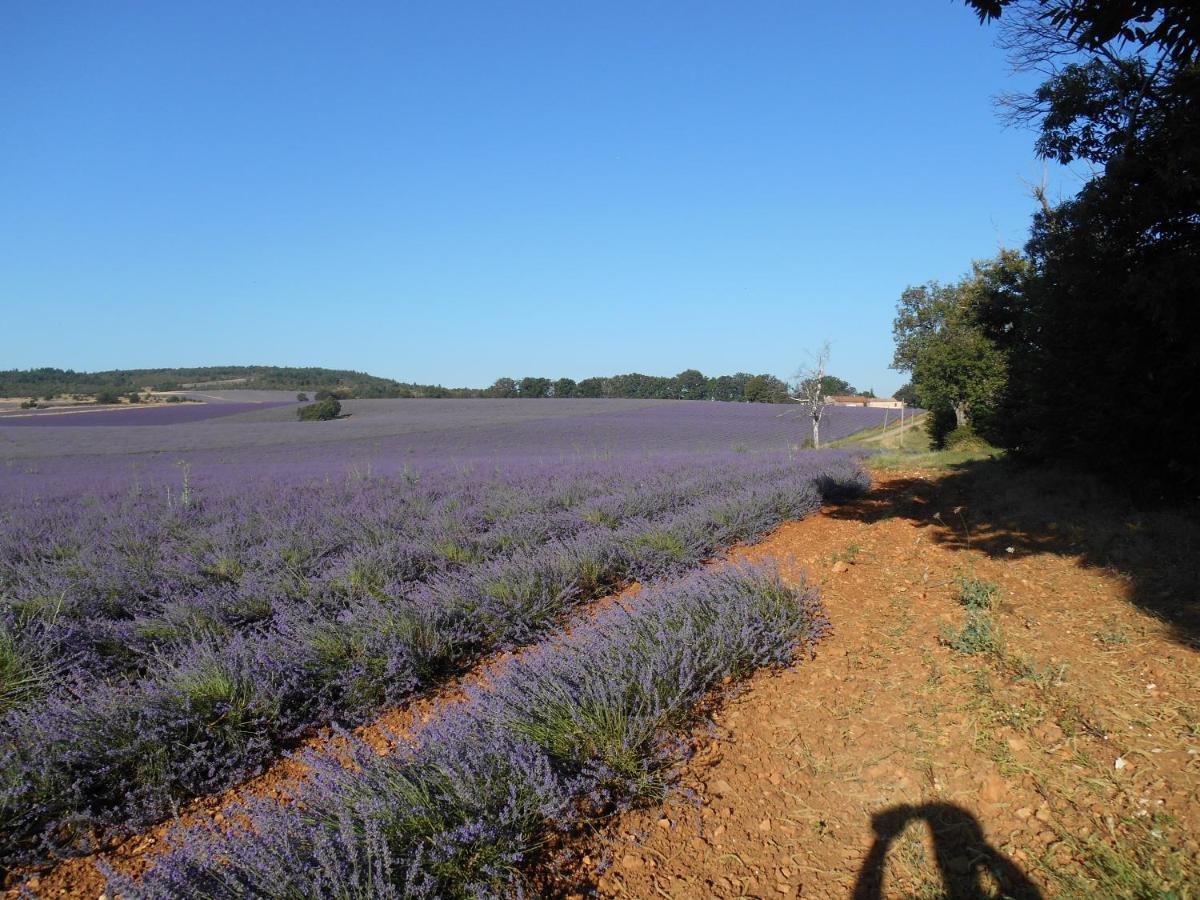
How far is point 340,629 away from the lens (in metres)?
3.64

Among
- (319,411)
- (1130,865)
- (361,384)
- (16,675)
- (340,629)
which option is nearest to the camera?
(1130,865)

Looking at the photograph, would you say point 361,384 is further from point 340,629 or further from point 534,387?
point 340,629

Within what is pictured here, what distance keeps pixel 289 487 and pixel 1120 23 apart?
35.7 ft

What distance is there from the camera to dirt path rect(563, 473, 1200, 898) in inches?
74.7

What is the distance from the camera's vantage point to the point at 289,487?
9.82 metres

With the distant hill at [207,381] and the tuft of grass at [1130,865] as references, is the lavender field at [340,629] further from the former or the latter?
the distant hill at [207,381]

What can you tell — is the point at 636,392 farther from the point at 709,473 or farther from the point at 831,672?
the point at 831,672

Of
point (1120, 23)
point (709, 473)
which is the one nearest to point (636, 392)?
point (709, 473)

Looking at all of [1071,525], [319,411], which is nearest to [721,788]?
[1071,525]

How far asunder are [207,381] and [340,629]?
7212 cm

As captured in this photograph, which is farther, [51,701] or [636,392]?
[636,392]

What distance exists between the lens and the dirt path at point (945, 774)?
6.23ft

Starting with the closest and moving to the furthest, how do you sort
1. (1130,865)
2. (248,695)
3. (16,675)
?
1. (1130,865)
2. (248,695)
3. (16,675)

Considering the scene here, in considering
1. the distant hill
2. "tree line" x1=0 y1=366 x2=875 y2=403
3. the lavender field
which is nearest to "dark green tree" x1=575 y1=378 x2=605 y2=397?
"tree line" x1=0 y1=366 x2=875 y2=403
